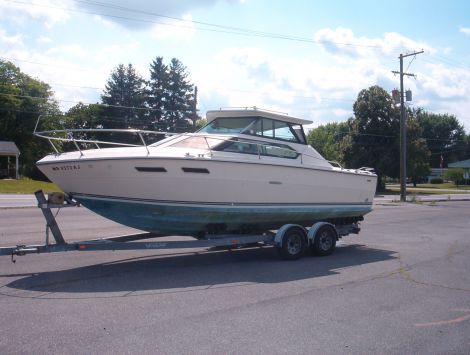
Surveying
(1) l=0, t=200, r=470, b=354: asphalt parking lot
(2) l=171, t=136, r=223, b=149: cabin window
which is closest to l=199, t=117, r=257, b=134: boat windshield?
(2) l=171, t=136, r=223, b=149: cabin window

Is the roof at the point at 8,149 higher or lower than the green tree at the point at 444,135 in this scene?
lower

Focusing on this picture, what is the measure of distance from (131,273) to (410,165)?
160 ft

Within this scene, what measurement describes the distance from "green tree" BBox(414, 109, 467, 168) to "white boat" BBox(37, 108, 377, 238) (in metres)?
90.0

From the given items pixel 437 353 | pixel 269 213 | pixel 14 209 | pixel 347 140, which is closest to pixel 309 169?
pixel 269 213

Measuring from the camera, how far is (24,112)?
54.2 meters

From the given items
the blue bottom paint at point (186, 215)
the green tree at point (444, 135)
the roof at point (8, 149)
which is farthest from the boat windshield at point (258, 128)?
the green tree at point (444, 135)

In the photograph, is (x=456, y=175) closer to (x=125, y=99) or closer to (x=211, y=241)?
(x=125, y=99)

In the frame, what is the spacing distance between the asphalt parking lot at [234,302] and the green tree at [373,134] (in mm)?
42072

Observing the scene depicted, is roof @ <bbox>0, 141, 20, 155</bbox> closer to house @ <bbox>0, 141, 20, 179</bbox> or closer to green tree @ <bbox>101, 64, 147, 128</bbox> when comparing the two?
house @ <bbox>0, 141, 20, 179</bbox>

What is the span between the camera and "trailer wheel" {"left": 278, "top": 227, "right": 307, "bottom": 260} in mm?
9414

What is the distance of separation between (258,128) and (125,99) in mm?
50441

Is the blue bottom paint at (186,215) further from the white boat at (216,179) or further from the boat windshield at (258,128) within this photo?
the boat windshield at (258,128)

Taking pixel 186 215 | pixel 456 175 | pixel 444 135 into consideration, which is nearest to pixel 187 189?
pixel 186 215

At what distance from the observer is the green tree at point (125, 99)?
53.6m
